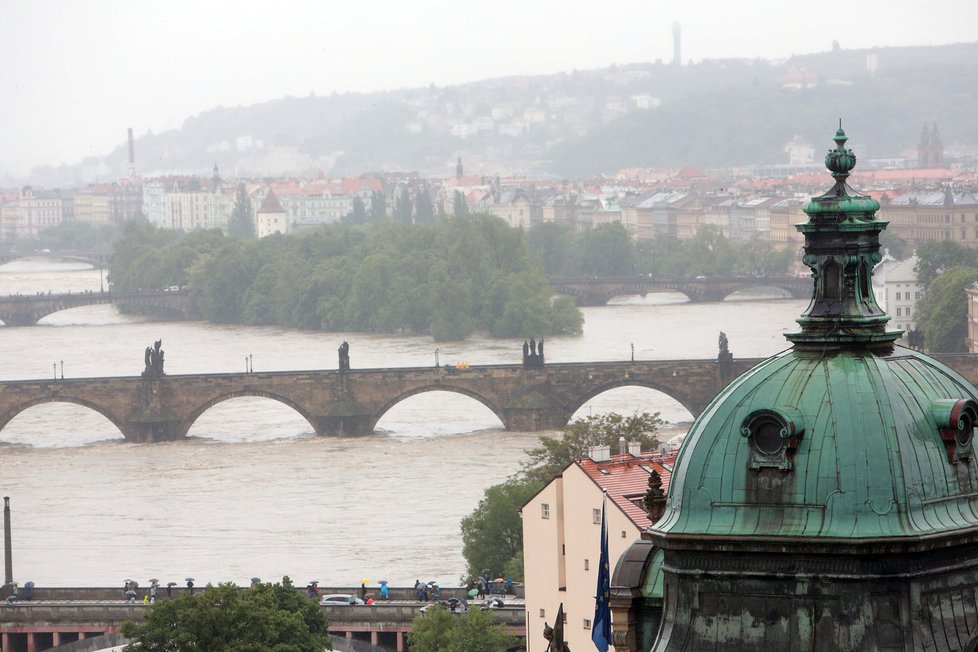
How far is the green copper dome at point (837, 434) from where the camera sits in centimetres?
583

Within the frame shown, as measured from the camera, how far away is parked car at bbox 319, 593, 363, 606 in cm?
2780

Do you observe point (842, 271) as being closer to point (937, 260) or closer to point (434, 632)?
point (434, 632)

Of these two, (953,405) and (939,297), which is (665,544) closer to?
(953,405)

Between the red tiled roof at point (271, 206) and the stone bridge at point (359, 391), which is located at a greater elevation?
the red tiled roof at point (271, 206)

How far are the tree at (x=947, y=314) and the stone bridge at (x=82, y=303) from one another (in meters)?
30.0

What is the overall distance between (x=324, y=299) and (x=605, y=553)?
7484 cm

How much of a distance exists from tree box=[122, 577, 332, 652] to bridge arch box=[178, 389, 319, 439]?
29719mm

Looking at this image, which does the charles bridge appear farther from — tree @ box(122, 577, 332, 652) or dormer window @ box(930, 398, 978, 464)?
dormer window @ box(930, 398, 978, 464)

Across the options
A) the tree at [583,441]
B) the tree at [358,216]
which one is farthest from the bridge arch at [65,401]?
the tree at [358,216]

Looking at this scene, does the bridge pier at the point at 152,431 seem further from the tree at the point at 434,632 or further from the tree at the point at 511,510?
the tree at the point at 434,632

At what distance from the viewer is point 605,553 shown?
744cm

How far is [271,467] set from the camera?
4581cm

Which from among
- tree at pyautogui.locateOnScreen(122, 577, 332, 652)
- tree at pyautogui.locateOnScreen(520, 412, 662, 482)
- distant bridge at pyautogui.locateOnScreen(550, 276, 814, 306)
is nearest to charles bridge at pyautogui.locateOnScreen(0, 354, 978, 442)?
tree at pyautogui.locateOnScreen(520, 412, 662, 482)

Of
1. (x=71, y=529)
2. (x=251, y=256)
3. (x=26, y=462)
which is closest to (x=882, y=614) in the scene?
(x=71, y=529)
